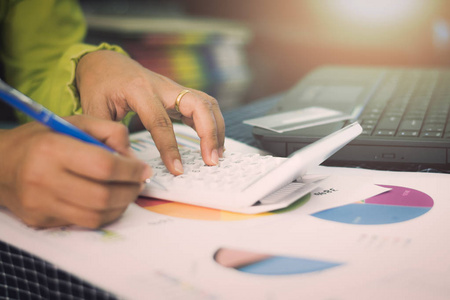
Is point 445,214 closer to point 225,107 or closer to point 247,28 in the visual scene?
point 225,107

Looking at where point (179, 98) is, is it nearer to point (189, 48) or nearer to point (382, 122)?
point (382, 122)

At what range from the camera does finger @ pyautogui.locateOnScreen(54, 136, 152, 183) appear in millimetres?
312

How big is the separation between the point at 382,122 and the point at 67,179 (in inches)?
15.0

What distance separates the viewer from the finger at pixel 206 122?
17.9 inches

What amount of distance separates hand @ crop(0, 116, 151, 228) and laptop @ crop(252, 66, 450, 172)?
9.5 inches

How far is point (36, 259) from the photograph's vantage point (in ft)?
1.01

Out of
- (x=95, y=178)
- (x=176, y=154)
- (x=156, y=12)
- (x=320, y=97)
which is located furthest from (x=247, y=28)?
(x=95, y=178)

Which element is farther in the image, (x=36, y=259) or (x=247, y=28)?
(x=247, y=28)

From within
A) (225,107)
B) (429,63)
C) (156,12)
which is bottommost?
(225,107)

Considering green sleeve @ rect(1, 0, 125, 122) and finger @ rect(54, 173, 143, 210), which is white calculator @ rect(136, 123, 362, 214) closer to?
finger @ rect(54, 173, 143, 210)

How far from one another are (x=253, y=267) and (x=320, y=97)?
473 millimetres

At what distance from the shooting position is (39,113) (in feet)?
1.04

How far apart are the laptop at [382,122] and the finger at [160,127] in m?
0.12

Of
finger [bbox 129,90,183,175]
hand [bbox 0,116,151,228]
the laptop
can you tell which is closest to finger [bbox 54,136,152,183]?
hand [bbox 0,116,151,228]
